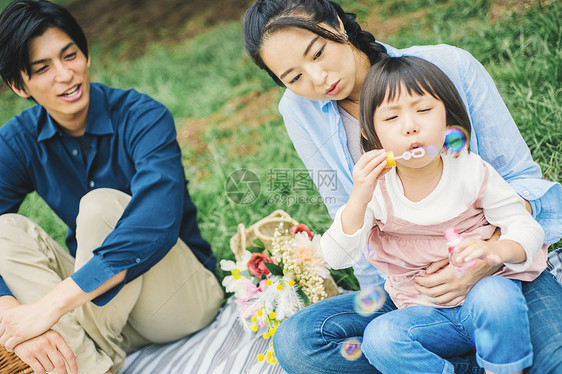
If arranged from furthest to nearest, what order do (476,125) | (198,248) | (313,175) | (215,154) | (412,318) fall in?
(215,154), (198,248), (313,175), (476,125), (412,318)

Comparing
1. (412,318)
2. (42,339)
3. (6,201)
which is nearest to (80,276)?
(42,339)

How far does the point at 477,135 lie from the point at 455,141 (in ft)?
0.92

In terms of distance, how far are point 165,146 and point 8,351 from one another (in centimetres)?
99

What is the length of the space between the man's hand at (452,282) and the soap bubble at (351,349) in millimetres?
335

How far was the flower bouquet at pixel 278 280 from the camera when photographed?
1.98m

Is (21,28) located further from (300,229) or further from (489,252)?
(489,252)

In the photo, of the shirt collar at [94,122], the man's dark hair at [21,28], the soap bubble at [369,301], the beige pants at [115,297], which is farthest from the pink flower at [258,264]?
the man's dark hair at [21,28]

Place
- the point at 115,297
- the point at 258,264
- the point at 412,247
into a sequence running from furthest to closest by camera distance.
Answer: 1. the point at 258,264
2. the point at 115,297
3. the point at 412,247

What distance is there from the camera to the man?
184 centimetres

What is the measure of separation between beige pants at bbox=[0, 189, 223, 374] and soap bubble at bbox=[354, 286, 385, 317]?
0.79 meters

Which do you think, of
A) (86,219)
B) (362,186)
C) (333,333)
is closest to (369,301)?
(333,333)

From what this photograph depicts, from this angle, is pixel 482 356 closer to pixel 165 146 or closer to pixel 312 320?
pixel 312 320

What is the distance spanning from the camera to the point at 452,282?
1.46 meters

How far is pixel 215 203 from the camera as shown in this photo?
3.16m
